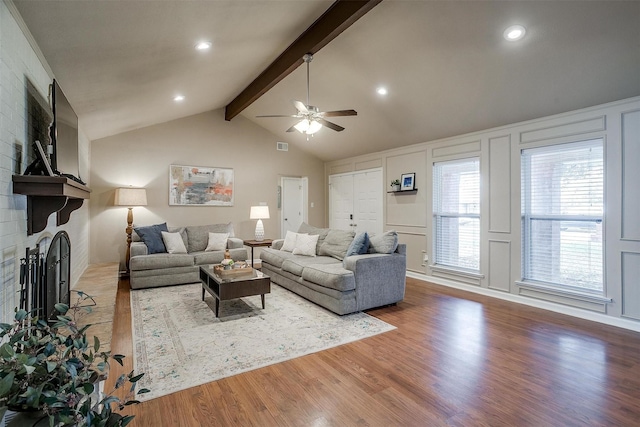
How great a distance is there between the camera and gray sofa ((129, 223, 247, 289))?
482 centimetres

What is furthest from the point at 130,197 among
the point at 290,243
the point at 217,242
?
the point at 290,243

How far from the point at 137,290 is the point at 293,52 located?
13.0 feet

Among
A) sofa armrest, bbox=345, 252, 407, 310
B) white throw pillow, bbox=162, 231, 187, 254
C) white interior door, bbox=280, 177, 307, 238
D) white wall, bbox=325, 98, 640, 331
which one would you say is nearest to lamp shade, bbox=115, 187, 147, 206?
white throw pillow, bbox=162, 231, 187, 254

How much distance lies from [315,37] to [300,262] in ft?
9.03

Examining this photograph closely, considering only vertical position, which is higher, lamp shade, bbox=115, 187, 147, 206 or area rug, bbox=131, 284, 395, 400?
lamp shade, bbox=115, 187, 147, 206

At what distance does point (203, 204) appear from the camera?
6.59 m

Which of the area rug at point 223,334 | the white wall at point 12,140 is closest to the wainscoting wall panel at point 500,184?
the area rug at point 223,334

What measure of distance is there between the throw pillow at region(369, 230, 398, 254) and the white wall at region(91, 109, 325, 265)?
145 inches

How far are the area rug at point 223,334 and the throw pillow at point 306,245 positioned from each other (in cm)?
76

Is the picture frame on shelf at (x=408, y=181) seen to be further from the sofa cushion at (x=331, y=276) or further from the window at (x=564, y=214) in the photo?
→ the sofa cushion at (x=331, y=276)

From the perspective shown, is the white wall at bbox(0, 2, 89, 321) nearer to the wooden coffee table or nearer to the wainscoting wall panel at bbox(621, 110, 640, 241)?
the wooden coffee table

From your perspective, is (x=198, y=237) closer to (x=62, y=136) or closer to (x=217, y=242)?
(x=217, y=242)

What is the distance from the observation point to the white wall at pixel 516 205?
3441 mm

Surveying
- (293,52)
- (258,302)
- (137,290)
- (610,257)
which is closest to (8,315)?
(258,302)
